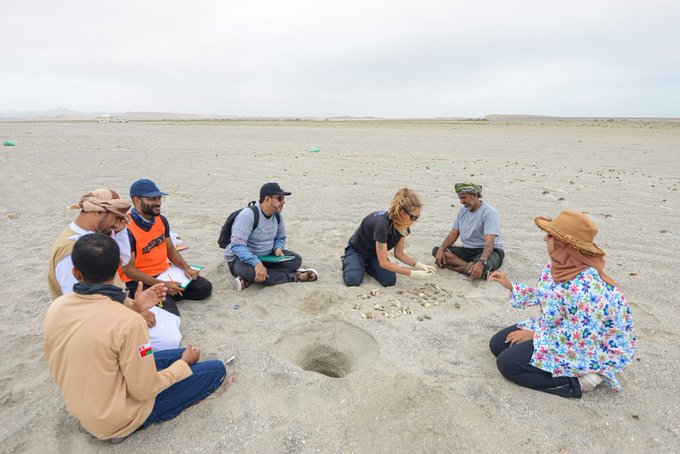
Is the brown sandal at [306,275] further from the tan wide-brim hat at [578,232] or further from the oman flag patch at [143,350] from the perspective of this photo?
the tan wide-brim hat at [578,232]

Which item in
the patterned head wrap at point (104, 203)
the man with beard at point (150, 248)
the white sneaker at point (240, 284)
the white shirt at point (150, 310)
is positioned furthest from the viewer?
the white sneaker at point (240, 284)

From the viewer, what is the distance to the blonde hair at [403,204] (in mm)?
4602

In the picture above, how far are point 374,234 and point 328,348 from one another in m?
1.58

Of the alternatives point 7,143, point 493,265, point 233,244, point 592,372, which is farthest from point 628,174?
point 7,143

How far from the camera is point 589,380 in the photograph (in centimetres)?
310

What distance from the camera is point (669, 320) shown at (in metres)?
4.30

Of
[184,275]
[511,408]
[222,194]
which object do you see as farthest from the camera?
[222,194]

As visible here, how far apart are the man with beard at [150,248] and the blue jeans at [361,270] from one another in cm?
178

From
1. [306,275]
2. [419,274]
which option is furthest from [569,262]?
[306,275]

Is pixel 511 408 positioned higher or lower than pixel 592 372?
lower

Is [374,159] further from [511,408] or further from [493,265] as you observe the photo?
[511,408]

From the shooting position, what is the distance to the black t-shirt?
4902mm

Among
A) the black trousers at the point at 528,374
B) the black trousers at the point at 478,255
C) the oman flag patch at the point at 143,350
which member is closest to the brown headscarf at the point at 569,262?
the black trousers at the point at 528,374

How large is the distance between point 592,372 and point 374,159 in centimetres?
1388
